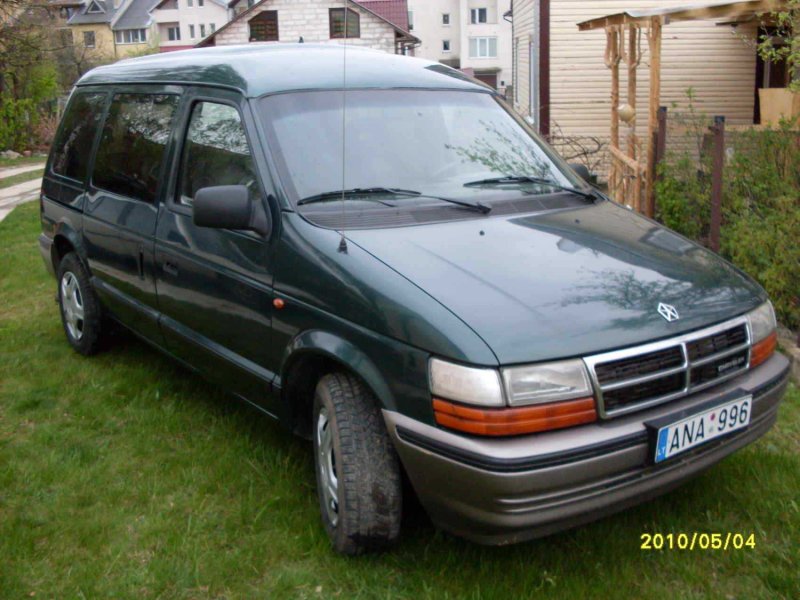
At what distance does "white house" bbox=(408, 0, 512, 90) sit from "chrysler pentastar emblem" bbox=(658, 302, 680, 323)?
66.4m

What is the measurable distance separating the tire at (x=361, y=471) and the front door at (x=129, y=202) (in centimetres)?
187

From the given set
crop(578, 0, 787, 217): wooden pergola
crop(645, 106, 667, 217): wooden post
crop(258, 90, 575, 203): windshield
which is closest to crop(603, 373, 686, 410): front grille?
crop(258, 90, 575, 203): windshield

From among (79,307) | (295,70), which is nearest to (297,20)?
(79,307)

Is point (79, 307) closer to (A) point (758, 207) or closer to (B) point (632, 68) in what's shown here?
(A) point (758, 207)

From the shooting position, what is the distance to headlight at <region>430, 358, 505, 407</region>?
2.86m

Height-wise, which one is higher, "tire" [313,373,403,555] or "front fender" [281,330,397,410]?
"front fender" [281,330,397,410]

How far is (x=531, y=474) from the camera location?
2826 millimetres

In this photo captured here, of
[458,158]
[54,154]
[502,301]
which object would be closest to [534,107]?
[54,154]

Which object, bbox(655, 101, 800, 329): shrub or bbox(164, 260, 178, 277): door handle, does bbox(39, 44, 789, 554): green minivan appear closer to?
bbox(164, 260, 178, 277): door handle

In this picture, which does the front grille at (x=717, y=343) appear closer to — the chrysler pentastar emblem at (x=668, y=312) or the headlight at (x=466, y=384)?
the chrysler pentastar emblem at (x=668, y=312)

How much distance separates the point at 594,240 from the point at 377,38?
3724 centimetres

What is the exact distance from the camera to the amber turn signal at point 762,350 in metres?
3.53

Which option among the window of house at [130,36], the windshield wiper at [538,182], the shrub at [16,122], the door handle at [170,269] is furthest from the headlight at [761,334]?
the window of house at [130,36]

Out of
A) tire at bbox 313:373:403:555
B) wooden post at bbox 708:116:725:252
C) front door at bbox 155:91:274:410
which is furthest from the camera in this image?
wooden post at bbox 708:116:725:252
